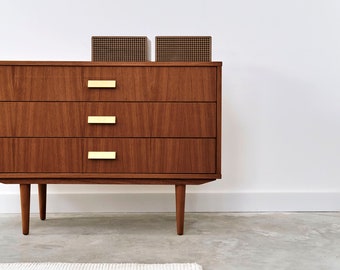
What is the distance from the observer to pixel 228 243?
1.64m

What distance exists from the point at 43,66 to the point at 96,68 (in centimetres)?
20

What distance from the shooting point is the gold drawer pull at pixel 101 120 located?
170 centimetres

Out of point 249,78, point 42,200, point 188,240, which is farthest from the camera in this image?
point 249,78

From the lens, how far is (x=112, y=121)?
170cm

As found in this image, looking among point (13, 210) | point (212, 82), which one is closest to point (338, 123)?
point (212, 82)

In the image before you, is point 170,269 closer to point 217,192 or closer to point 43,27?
point 217,192

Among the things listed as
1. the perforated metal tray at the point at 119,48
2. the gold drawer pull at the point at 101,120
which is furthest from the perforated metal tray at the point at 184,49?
the gold drawer pull at the point at 101,120

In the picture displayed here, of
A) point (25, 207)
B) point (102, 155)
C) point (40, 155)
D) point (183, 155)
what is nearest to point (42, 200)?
point (25, 207)

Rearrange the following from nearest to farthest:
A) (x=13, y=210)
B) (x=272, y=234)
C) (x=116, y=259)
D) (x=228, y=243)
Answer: (x=116, y=259), (x=228, y=243), (x=272, y=234), (x=13, y=210)

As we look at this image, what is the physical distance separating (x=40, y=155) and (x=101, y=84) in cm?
36

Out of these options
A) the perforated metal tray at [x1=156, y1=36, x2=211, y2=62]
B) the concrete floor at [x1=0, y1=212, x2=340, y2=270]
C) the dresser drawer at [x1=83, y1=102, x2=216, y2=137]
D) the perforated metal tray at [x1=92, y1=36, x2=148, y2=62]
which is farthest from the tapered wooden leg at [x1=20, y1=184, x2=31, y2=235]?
the perforated metal tray at [x1=156, y1=36, x2=211, y2=62]

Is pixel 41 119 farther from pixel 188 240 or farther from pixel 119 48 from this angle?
pixel 188 240

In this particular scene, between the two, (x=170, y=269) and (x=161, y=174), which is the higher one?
(x=161, y=174)

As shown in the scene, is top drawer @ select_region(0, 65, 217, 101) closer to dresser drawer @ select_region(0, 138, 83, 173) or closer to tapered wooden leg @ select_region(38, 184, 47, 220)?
dresser drawer @ select_region(0, 138, 83, 173)
